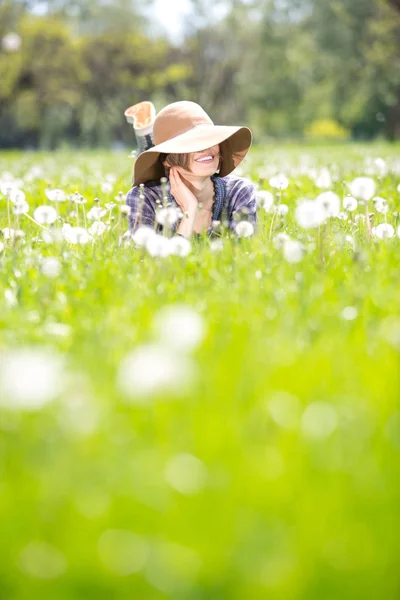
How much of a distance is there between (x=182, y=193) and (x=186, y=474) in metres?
2.56

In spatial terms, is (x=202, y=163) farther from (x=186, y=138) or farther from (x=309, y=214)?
(x=309, y=214)

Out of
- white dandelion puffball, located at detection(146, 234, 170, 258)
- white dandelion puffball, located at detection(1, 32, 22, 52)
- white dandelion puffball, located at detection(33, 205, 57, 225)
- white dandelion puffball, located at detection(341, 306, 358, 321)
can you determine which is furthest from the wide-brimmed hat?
white dandelion puffball, located at detection(1, 32, 22, 52)

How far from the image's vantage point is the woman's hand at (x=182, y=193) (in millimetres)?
3611

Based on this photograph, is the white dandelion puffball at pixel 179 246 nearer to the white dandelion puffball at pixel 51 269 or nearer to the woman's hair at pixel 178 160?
the white dandelion puffball at pixel 51 269

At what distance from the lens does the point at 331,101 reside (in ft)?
111

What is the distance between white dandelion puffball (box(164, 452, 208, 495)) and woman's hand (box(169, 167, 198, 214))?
244cm

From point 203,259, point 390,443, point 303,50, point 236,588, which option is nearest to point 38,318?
point 203,259

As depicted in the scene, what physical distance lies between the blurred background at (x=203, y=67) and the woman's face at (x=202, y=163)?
25.4 m

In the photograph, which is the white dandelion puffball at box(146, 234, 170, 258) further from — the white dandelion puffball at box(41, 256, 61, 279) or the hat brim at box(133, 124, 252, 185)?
the hat brim at box(133, 124, 252, 185)

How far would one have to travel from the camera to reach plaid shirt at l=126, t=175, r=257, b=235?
3.64 meters

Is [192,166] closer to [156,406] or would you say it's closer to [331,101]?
[156,406]

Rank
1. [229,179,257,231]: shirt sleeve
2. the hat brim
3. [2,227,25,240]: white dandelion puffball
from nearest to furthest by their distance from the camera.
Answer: [2,227,25,240]: white dandelion puffball → the hat brim → [229,179,257,231]: shirt sleeve

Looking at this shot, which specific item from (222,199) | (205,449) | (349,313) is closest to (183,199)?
(222,199)

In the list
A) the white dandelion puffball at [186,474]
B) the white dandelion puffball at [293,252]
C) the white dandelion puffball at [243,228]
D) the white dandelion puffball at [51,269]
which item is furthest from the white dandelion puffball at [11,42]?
the white dandelion puffball at [186,474]
